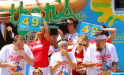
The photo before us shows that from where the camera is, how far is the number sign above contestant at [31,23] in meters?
6.48

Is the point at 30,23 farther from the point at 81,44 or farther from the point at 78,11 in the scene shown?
the point at 78,11

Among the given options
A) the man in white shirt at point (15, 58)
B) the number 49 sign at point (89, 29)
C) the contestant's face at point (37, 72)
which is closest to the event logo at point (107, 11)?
the number 49 sign at point (89, 29)

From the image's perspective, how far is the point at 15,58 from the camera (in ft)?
19.0

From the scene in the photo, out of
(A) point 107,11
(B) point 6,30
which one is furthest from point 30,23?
(A) point 107,11

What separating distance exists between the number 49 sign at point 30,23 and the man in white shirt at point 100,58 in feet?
3.98

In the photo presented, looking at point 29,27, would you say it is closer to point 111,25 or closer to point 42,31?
point 42,31

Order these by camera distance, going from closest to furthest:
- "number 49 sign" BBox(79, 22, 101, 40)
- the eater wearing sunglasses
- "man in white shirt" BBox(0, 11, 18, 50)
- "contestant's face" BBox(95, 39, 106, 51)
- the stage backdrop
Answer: "contestant's face" BBox(95, 39, 106, 51) → the eater wearing sunglasses → "number 49 sign" BBox(79, 22, 101, 40) → "man in white shirt" BBox(0, 11, 18, 50) → the stage backdrop

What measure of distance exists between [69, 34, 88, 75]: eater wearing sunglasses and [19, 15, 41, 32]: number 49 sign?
83cm

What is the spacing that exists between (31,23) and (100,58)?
162 cm

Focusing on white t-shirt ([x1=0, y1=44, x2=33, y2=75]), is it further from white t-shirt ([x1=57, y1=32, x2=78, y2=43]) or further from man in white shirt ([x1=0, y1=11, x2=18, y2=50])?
white t-shirt ([x1=57, y1=32, x2=78, y2=43])

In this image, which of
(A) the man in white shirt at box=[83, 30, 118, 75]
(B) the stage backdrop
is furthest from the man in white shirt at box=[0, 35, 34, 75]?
(B) the stage backdrop

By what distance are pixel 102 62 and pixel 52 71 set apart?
2.98 feet

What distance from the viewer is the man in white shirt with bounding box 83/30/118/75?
5.80 meters

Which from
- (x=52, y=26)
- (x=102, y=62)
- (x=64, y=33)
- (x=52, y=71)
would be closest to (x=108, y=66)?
(x=102, y=62)
